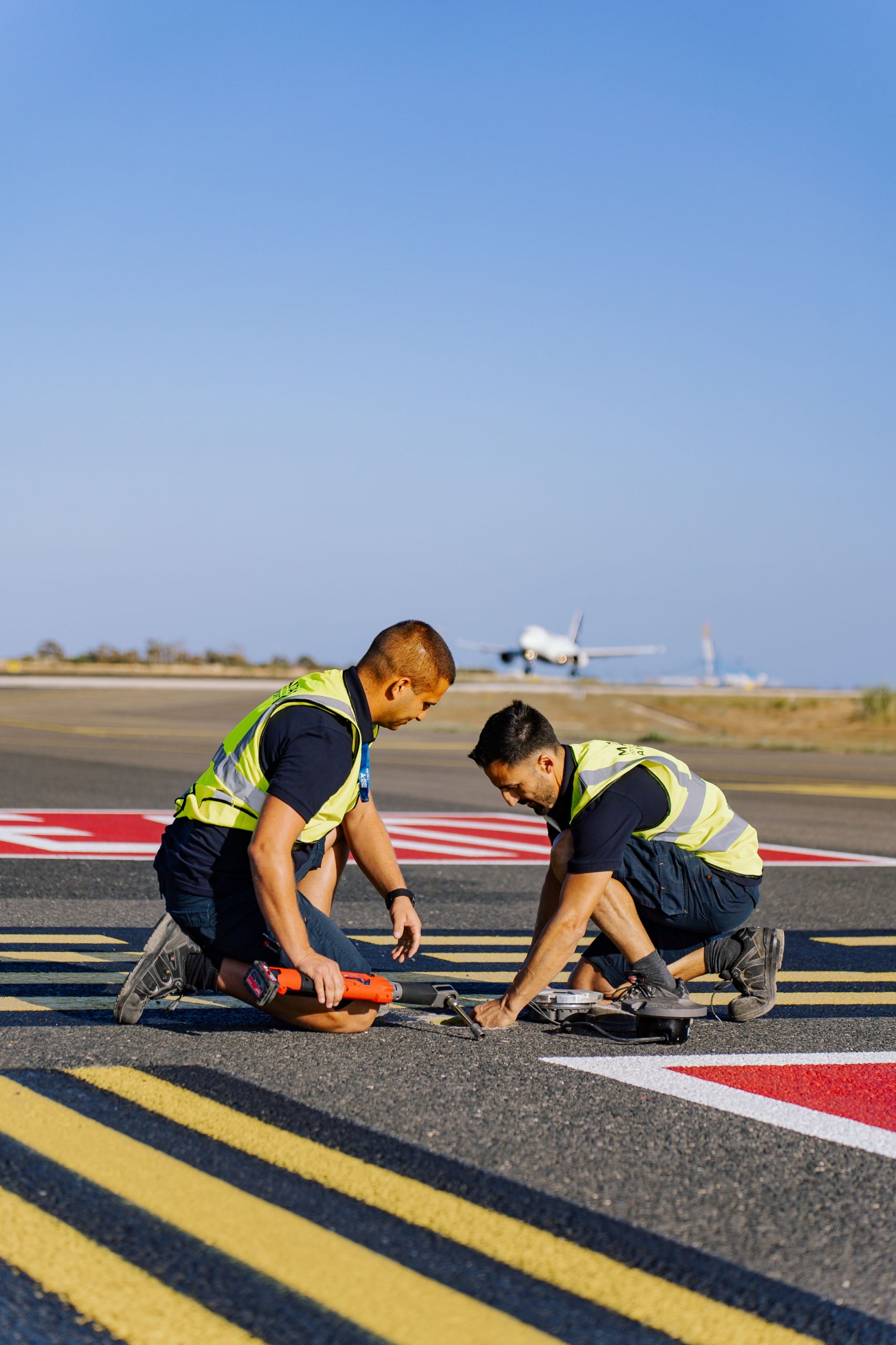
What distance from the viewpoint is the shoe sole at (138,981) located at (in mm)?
5090

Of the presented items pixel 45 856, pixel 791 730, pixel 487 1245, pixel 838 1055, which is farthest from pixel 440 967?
pixel 791 730

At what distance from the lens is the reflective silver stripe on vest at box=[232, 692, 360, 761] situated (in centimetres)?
485

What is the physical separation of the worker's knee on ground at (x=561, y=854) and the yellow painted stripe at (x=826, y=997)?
3.74 ft

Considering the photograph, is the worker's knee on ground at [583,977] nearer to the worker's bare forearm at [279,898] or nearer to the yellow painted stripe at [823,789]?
the worker's bare forearm at [279,898]

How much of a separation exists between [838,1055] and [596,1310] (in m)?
2.50

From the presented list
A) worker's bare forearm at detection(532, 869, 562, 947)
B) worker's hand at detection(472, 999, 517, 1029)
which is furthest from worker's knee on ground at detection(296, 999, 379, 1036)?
worker's bare forearm at detection(532, 869, 562, 947)

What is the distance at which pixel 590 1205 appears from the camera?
340 cm

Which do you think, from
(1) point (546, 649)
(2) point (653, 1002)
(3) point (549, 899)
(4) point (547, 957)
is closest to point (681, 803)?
(3) point (549, 899)

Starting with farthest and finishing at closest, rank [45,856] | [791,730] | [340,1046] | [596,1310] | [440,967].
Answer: [791,730] → [45,856] → [440,967] → [340,1046] → [596,1310]

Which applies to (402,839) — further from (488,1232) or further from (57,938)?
(488,1232)

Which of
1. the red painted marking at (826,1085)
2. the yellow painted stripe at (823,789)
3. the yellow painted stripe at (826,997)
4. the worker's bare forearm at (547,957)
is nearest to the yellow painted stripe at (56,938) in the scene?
the worker's bare forearm at (547,957)

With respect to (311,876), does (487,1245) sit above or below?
below

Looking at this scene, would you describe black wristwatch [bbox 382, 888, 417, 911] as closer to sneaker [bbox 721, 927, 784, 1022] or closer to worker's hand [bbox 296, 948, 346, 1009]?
worker's hand [bbox 296, 948, 346, 1009]

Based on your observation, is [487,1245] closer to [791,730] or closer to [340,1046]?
[340,1046]
